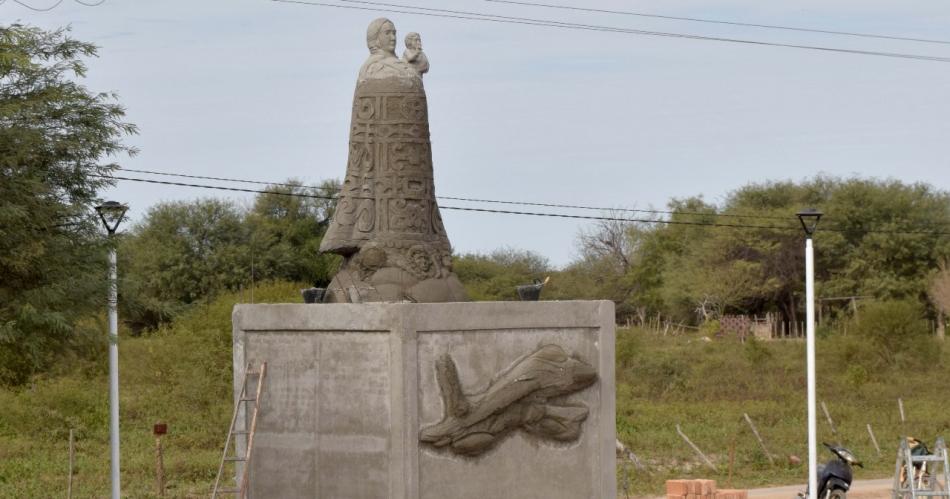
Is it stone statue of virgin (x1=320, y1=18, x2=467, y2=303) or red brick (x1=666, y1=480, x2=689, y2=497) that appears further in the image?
red brick (x1=666, y1=480, x2=689, y2=497)

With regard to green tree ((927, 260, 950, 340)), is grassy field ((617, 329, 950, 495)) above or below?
below

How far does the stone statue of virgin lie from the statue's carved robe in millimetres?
10

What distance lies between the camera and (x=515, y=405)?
16109 millimetres

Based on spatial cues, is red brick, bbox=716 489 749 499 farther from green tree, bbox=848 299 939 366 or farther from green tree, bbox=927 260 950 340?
green tree, bbox=927 260 950 340

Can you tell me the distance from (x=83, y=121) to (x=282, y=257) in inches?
1435

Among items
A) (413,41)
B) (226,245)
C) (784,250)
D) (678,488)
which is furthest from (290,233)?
(413,41)

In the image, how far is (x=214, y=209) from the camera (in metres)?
60.2

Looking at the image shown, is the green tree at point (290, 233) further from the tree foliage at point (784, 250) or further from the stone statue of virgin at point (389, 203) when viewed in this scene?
the stone statue of virgin at point (389, 203)

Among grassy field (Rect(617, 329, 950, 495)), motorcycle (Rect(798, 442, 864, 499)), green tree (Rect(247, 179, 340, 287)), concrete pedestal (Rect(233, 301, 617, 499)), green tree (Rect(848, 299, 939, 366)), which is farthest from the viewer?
green tree (Rect(247, 179, 340, 287))

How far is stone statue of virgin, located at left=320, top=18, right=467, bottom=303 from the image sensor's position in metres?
16.7

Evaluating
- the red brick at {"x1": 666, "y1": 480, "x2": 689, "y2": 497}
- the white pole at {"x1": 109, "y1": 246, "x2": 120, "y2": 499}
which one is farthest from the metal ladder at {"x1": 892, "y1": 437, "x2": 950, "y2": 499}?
the white pole at {"x1": 109, "y1": 246, "x2": 120, "y2": 499}

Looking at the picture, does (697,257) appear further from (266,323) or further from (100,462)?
(266,323)

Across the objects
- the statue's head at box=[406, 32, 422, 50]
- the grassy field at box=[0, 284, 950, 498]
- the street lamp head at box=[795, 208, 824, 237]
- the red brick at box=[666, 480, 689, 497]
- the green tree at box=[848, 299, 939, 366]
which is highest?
the statue's head at box=[406, 32, 422, 50]

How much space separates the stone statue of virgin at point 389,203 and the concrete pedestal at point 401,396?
91 cm
